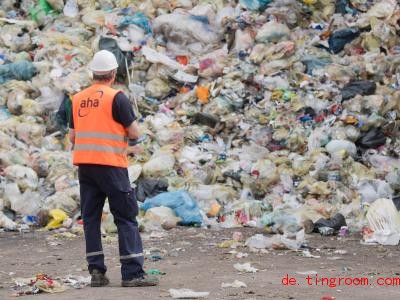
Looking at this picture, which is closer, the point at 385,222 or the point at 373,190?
the point at 385,222

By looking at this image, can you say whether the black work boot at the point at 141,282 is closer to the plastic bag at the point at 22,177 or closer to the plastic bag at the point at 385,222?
the plastic bag at the point at 385,222

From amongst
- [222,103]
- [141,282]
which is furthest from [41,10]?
[141,282]

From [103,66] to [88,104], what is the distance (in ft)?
0.82

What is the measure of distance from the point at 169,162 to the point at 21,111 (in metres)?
2.33

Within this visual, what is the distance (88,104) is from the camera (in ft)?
17.6

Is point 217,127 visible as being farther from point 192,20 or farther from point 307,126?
point 192,20

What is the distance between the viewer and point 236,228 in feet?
26.8

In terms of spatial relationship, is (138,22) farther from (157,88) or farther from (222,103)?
(222,103)

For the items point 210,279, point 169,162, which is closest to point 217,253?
point 210,279

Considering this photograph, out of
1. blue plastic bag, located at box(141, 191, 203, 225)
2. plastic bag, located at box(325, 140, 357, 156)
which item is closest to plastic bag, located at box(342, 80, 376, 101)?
plastic bag, located at box(325, 140, 357, 156)

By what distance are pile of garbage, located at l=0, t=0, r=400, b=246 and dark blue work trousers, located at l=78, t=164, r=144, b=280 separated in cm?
234

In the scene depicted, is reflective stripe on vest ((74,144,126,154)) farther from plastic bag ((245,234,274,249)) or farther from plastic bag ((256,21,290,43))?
plastic bag ((256,21,290,43))

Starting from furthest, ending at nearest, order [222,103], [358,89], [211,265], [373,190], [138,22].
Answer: [138,22] → [222,103] → [358,89] → [373,190] → [211,265]

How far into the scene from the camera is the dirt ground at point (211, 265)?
524cm
